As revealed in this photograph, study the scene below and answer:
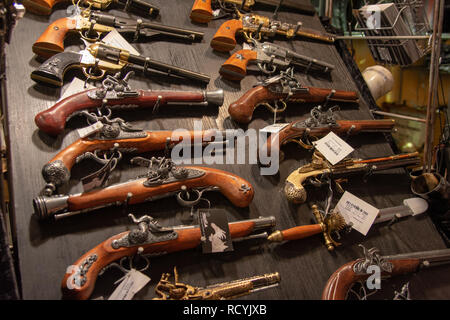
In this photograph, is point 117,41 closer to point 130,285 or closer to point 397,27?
point 130,285

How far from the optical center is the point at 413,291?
2.33 metres

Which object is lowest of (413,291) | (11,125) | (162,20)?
(413,291)

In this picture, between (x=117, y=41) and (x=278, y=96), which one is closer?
(x=117, y=41)

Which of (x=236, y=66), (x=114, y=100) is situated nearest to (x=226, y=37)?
(x=236, y=66)

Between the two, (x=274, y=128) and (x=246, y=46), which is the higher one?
(x=246, y=46)

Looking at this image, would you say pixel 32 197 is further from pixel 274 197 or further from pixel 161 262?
pixel 274 197

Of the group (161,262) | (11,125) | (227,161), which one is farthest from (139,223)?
(11,125)

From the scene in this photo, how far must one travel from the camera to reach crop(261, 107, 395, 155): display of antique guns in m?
2.64

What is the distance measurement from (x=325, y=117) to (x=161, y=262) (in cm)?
161

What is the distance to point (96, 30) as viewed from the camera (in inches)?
111

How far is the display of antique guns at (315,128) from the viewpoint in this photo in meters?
2.64

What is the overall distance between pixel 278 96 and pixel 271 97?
7 cm

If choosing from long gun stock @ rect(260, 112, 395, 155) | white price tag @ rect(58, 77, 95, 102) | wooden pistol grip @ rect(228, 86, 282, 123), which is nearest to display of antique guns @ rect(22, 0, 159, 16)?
white price tag @ rect(58, 77, 95, 102)
